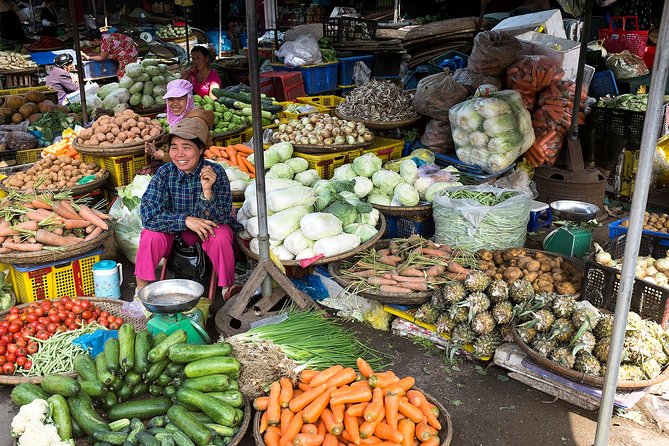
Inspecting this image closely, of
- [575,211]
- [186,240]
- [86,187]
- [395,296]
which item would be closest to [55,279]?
[186,240]

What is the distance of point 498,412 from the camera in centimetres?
311

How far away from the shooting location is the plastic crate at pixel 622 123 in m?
6.20

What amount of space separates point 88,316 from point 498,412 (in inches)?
95.2

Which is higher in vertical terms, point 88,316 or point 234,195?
point 234,195

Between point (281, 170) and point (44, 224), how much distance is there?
1883mm

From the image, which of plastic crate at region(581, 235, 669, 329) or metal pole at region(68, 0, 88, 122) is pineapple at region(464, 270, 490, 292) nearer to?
plastic crate at region(581, 235, 669, 329)

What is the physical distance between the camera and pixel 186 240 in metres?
4.10

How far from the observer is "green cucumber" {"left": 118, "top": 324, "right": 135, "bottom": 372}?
2.78 metres

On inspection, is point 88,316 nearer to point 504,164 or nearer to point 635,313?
point 635,313

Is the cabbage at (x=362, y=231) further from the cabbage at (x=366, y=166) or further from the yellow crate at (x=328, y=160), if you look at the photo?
the yellow crate at (x=328, y=160)

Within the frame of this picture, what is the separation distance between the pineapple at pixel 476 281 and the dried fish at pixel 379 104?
3.06m

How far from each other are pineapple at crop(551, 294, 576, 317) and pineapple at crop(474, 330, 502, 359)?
37 cm

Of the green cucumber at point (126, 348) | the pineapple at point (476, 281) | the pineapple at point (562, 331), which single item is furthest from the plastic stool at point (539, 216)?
the green cucumber at point (126, 348)

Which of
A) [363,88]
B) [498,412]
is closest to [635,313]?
[498,412]
